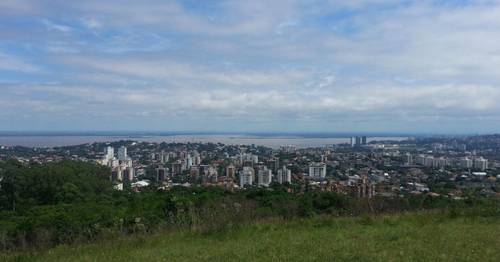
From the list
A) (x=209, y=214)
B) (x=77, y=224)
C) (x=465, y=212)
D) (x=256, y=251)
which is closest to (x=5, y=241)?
(x=77, y=224)

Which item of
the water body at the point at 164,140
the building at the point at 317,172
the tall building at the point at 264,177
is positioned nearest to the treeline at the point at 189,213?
the tall building at the point at 264,177

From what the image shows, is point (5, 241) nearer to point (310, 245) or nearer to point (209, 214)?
point (209, 214)

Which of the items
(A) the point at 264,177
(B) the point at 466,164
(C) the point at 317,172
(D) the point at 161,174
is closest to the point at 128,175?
(D) the point at 161,174

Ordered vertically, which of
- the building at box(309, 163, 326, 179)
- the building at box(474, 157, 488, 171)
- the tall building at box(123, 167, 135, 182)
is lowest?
the tall building at box(123, 167, 135, 182)

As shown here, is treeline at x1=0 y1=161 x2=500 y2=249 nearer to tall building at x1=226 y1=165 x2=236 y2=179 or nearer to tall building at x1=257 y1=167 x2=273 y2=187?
tall building at x1=257 y1=167 x2=273 y2=187

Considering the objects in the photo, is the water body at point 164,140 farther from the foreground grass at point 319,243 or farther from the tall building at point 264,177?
the foreground grass at point 319,243

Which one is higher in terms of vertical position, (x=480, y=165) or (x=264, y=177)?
(x=480, y=165)

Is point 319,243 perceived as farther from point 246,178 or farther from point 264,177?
point 264,177

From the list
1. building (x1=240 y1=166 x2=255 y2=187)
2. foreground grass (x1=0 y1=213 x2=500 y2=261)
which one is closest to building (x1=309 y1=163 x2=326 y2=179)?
building (x1=240 y1=166 x2=255 y2=187)
